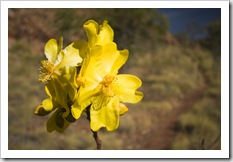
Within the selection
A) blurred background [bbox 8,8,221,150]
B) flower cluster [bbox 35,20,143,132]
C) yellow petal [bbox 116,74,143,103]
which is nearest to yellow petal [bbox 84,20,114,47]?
flower cluster [bbox 35,20,143,132]

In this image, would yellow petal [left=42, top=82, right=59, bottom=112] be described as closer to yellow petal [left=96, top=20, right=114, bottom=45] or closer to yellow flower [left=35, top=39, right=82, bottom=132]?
yellow flower [left=35, top=39, right=82, bottom=132]

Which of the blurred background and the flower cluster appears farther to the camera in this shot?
the blurred background

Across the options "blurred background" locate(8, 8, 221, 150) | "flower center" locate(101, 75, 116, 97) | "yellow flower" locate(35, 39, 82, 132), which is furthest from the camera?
"blurred background" locate(8, 8, 221, 150)

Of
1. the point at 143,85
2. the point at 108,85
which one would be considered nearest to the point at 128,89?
the point at 108,85

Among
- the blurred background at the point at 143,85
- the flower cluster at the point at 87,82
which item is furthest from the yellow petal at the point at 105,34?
the blurred background at the point at 143,85

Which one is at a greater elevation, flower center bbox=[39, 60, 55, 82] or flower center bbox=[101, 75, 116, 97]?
flower center bbox=[39, 60, 55, 82]

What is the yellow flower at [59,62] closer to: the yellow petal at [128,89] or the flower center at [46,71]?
the flower center at [46,71]

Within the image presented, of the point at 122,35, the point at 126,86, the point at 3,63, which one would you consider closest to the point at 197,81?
the point at 122,35
